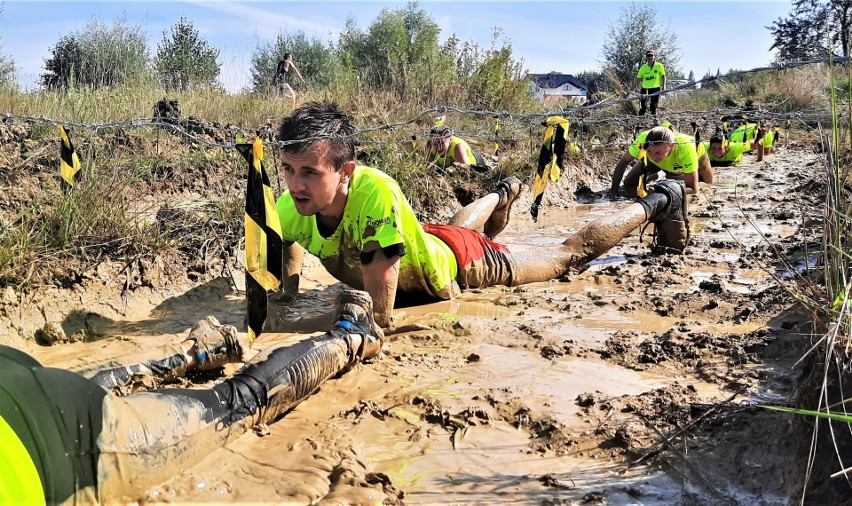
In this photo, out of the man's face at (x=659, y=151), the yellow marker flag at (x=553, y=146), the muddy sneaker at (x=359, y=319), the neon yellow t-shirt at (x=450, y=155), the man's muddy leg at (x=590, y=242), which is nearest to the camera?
the muddy sneaker at (x=359, y=319)

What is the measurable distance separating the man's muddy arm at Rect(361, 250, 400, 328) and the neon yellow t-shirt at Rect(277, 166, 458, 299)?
9 centimetres

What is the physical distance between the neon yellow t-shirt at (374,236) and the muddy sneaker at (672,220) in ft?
8.05

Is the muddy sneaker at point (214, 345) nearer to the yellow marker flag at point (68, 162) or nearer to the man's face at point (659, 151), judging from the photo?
the yellow marker flag at point (68, 162)

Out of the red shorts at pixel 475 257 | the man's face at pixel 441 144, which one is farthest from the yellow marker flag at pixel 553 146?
the man's face at pixel 441 144

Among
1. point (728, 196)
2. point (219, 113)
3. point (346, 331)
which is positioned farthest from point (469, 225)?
point (728, 196)

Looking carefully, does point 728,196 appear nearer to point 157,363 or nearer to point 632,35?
point 157,363

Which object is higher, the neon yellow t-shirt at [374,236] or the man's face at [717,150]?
the man's face at [717,150]

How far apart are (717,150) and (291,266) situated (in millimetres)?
11293

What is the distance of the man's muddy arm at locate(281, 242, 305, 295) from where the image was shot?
4.24m

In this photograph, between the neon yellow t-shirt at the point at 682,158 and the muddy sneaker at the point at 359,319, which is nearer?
the muddy sneaker at the point at 359,319

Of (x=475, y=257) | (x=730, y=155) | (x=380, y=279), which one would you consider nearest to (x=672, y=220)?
(x=475, y=257)

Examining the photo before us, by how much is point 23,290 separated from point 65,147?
1.13 meters

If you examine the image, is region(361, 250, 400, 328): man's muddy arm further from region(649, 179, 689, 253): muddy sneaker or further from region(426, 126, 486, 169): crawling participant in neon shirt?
region(426, 126, 486, 169): crawling participant in neon shirt

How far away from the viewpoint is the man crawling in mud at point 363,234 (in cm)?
360
